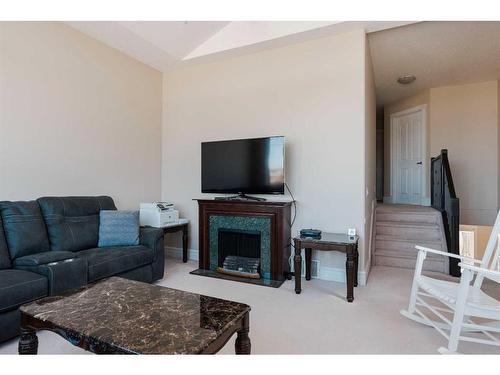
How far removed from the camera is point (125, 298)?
5.43 feet

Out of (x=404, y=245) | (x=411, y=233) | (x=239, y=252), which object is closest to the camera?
(x=239, y=252)

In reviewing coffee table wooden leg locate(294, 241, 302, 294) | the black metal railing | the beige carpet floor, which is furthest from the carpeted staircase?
coffee table wooden leg locate(294, 241, 302, 294)

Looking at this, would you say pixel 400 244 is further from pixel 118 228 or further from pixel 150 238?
pixel 118 228

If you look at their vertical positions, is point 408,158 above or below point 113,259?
above

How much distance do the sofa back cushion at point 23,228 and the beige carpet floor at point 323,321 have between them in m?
0.77

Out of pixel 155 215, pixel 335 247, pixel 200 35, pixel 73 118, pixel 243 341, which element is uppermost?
pixel 200 35

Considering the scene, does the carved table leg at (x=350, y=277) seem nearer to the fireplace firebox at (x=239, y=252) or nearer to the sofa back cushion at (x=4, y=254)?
the fireplace firebox at (x=239, y=252)

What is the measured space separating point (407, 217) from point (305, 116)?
2.36 meters

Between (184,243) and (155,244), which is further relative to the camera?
(184,243)

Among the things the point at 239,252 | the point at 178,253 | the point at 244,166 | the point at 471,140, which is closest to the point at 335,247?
the point at 239,252

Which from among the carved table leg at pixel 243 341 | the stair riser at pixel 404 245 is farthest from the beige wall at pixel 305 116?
the carved table leg at pixel 243 341

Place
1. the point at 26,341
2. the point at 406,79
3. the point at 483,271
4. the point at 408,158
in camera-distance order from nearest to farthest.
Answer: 1. the point at 26,341
2. the point at 483,271
3. the point at 406,79
4. the point at 408,158

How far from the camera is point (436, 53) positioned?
13.0 ft

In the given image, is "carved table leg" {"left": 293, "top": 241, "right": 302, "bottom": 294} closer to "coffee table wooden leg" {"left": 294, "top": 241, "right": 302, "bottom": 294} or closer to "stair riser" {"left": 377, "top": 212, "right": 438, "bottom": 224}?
"coffee table wooden leg" {"left": 294, "top": 241, "right": 302, "bottom": 294}
